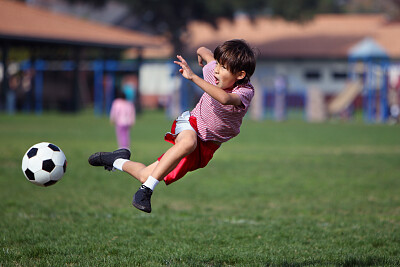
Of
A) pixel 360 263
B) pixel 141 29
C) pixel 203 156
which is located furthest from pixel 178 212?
pixel 141 29

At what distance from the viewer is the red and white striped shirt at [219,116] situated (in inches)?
191

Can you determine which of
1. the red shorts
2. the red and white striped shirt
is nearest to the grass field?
the red shorts

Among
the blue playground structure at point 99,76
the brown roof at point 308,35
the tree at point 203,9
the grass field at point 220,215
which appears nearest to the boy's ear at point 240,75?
the grass field at point 220,215

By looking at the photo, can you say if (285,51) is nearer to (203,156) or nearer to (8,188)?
(8,188)

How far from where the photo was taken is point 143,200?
15.5 feet

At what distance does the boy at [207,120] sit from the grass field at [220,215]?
0.75 meters

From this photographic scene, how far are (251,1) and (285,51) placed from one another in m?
6.38

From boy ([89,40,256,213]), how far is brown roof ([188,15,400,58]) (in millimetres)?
39787

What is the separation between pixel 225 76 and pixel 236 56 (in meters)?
0.19

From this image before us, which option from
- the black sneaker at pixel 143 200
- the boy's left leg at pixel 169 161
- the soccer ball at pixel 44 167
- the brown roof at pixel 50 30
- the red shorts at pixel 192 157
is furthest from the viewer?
the brown roof at pixel 50 30

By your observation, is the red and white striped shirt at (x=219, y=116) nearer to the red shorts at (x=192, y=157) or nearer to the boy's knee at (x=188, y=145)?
the red shorts at (x=192, y=157)

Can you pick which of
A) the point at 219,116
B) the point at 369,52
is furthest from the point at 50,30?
the point at 219,116

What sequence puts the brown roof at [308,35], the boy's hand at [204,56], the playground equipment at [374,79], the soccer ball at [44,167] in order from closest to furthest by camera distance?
the boy's hand at [204,56] < the soccer ball at [44,167] < the playground equipment at [374,79] < the brown roof at [308,35]

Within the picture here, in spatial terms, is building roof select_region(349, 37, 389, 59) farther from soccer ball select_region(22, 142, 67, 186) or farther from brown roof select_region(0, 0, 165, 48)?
soccer ball select_region(22, 142, 67, 186)
